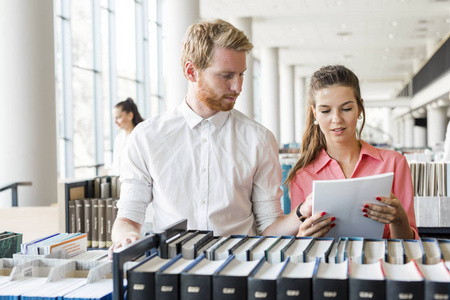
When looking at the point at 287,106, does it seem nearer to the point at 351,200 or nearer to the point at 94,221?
the point at 94,221

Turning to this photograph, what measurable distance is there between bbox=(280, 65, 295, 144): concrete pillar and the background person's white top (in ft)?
76.5

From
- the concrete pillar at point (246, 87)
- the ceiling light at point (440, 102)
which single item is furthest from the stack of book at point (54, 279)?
the ceiling light at point (440, 102)

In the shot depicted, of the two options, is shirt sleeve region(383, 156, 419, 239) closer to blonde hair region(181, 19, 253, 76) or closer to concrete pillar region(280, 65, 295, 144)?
blonde hair region(181, 19, 253, 76)

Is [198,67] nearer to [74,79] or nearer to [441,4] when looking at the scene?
[74,79]

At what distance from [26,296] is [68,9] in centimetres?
813

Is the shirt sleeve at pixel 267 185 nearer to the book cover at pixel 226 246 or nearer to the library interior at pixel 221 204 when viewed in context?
the library interior at pixel 221 204

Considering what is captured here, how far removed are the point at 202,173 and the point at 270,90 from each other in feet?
62.0

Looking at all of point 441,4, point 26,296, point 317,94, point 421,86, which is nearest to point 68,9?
point 317,94

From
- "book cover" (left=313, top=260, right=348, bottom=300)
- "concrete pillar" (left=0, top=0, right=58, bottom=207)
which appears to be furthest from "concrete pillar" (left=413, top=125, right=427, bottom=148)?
"book cover" (left=313, top=260, right=348, bottom=300)

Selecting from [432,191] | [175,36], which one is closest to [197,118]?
[432,191]

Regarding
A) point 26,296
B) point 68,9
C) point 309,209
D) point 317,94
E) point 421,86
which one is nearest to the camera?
point 26,296

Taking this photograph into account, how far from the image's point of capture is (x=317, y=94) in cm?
227

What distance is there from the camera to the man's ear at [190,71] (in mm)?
1914

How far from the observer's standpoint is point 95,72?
9625 mm
